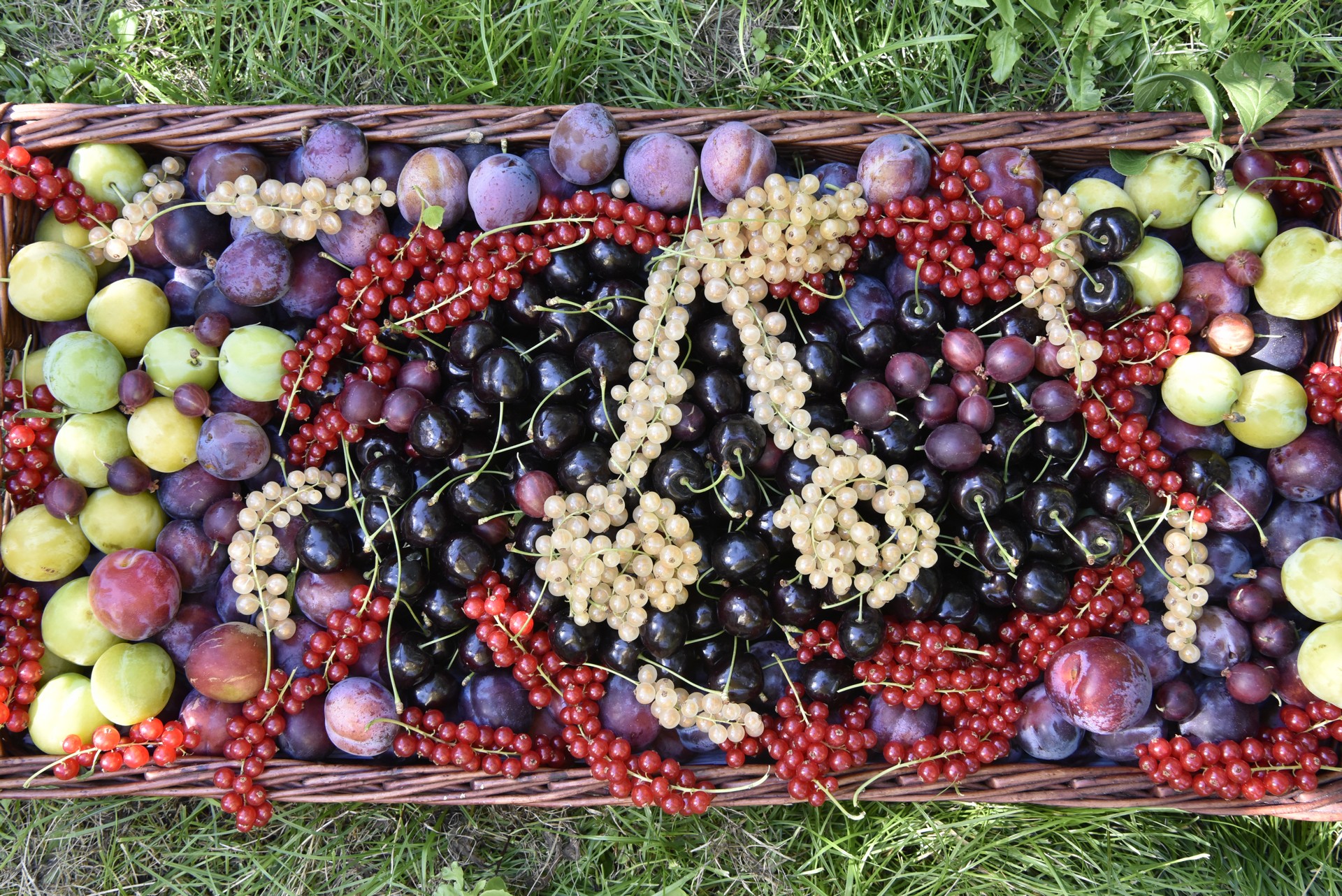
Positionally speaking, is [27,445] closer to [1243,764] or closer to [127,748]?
[127,748]

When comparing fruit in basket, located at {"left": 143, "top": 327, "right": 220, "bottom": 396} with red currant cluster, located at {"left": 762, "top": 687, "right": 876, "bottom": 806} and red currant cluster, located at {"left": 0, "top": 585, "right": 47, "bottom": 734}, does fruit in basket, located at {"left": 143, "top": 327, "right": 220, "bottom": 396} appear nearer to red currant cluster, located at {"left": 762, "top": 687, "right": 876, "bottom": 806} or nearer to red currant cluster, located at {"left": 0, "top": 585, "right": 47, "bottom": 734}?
red currant cluster, located at {"left": 0, "top": 585, "right": 47, "bottom": 734}

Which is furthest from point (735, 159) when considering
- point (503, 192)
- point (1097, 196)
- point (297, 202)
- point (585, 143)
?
point (297, 202)

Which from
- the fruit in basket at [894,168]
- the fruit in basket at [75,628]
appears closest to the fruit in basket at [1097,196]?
the fruit in basket at [894,168]

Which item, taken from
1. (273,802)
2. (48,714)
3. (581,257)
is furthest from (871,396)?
(48,714)

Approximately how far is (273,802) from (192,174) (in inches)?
43.6

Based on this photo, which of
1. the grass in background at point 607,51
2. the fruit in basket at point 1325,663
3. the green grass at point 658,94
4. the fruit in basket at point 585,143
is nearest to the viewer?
the fruit in basket at point 1325,663

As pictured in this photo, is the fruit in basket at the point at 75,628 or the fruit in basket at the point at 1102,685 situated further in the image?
the fruit in basket at the point at 75,628

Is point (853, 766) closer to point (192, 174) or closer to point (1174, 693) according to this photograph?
point (1174, 693)

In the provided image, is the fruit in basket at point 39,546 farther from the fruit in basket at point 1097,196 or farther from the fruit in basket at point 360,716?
the fruit in basket at point 1097,196

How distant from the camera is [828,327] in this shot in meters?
1.47

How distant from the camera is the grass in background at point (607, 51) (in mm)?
1709

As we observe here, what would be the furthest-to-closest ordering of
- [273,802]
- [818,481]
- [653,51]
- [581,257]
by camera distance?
1. [653,51]
2. [273,802]
3. [581,257]
4. [818,481]

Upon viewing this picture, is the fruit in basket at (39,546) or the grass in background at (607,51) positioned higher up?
the grass in background at (607,51)

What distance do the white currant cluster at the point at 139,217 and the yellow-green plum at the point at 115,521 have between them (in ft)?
1.29
